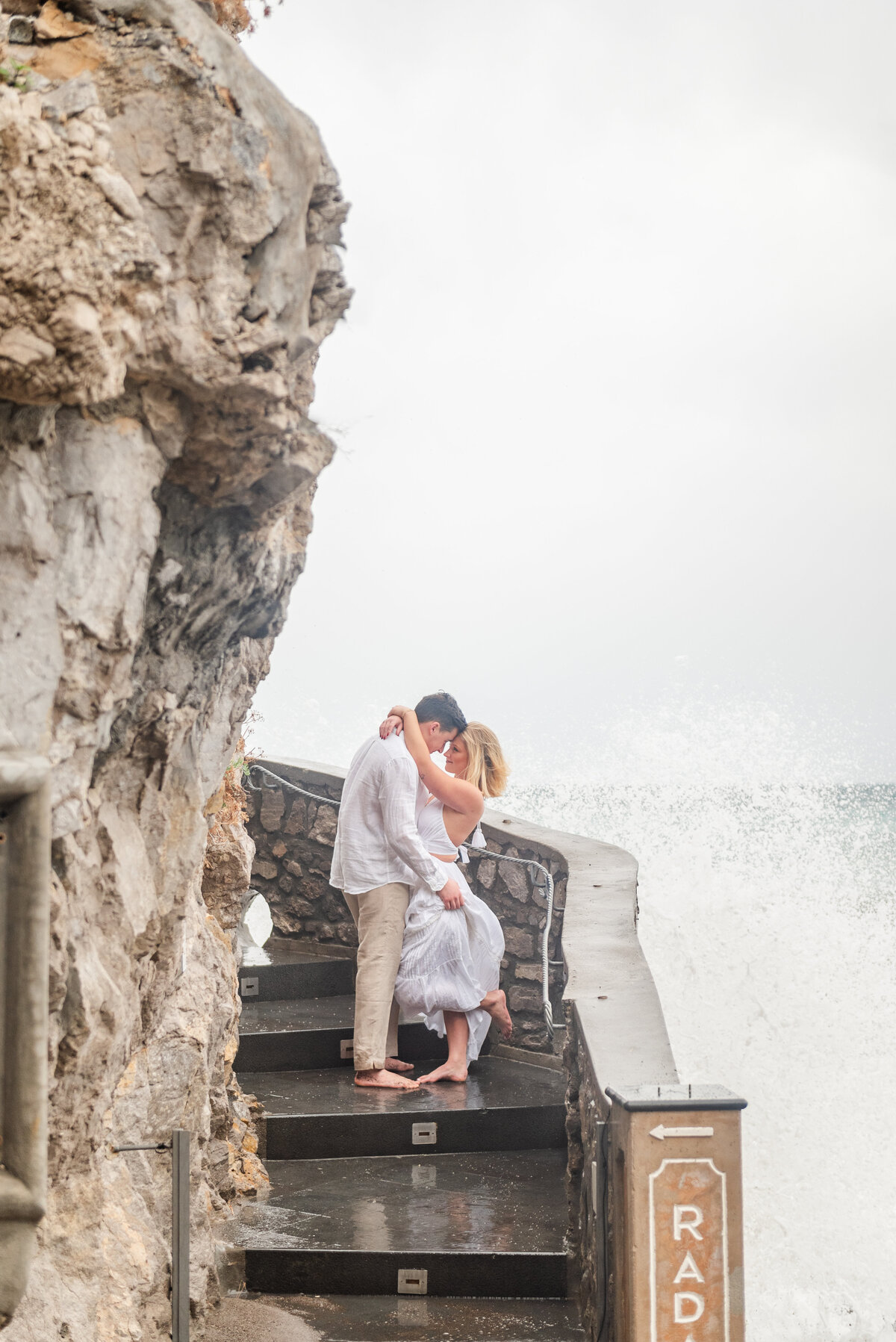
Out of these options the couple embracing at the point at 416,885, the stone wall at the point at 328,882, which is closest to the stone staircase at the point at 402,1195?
the couple embracing at the point at 416,885

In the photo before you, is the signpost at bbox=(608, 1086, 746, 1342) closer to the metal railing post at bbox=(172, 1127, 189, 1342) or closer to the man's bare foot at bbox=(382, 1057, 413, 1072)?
the metal railing post at bbox=(172, 1127, 189, 1342)

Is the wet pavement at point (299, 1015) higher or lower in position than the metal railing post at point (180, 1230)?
higher

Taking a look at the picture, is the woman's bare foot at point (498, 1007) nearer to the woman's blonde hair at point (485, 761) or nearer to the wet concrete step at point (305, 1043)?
the wet concrete step at point (305, 1043)

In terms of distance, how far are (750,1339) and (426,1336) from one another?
12.6 feet

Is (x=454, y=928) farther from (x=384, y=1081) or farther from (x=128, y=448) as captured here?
(x=128, y=448)

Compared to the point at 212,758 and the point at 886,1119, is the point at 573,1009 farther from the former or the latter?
the point at 886,1119

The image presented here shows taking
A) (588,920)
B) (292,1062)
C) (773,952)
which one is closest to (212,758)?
(588,920)

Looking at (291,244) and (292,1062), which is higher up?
(291,244)

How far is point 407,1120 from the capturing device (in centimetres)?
495

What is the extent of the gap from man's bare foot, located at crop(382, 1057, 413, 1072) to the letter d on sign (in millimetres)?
2636

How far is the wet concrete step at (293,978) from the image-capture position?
6.49m

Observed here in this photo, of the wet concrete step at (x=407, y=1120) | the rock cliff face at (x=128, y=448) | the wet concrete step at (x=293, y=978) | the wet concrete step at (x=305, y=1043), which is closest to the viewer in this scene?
the rock cliff face at (x=128, y=448)

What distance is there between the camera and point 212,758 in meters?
2.47

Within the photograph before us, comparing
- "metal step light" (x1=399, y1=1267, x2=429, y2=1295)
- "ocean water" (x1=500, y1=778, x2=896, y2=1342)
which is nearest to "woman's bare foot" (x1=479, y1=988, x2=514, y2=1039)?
"metal step light" (x1=399, y1=1267, x2=429, y2=1295)
